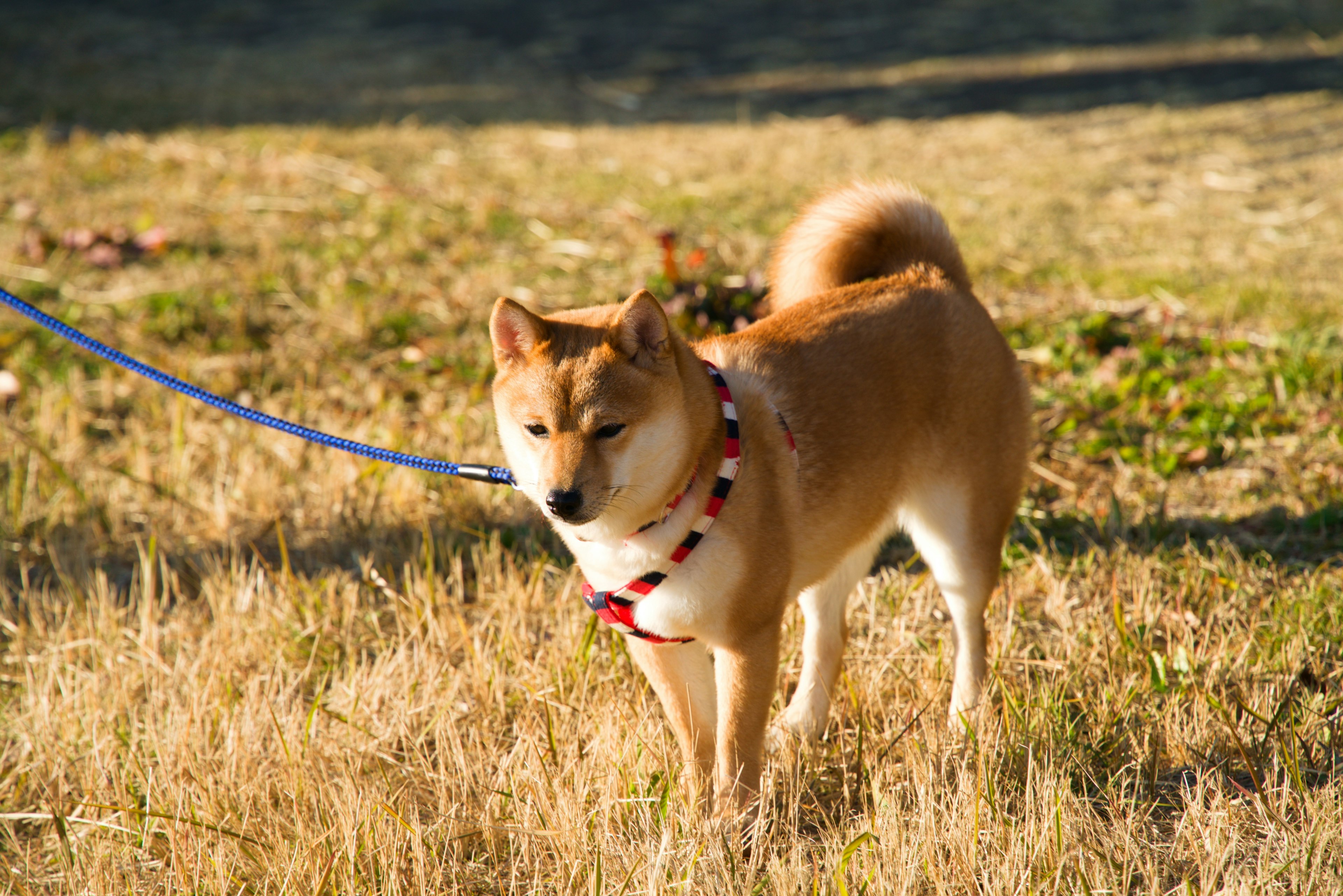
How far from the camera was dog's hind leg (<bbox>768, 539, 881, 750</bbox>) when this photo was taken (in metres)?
2.96

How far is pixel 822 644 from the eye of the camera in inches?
122

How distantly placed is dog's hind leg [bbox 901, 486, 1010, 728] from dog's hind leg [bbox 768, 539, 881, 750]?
20cm

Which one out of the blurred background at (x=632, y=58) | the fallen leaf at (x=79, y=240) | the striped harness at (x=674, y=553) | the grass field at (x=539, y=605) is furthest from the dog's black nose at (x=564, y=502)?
the blurred background at (x=632, y=58)

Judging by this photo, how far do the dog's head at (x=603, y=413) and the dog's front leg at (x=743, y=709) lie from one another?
0.42 m

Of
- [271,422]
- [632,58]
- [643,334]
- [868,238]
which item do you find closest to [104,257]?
[271,422]

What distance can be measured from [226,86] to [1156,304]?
1111cm

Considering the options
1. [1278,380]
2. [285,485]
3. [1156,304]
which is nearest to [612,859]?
Answer: [285,485]

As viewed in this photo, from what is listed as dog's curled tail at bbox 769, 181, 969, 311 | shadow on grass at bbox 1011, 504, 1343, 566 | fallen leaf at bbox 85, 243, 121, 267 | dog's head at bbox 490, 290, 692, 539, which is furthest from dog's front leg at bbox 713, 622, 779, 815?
fallen leaf at bbox 85, 243, 121, 267

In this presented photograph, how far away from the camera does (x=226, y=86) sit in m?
12.4

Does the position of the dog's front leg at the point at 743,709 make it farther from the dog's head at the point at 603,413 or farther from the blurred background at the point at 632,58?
the blurred background at the point at 632,58

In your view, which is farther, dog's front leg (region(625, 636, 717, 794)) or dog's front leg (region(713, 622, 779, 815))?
dog's front leg (region(625, 636, 717, 794))

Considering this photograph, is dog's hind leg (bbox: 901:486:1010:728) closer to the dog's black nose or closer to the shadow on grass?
the shadow on grass

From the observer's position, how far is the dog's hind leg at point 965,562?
9.95 feet

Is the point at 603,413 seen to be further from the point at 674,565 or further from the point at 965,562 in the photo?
the point at 965,562
